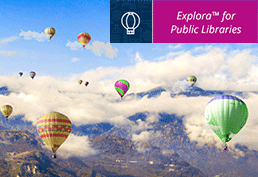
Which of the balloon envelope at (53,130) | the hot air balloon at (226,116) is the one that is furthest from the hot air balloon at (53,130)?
the hot air balloon at (226,116)

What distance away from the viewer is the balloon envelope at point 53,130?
440ft

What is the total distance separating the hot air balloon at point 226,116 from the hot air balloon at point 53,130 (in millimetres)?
61024

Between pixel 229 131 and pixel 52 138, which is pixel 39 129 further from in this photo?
pixel 229 131

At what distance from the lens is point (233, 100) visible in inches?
4279

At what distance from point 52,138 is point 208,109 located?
63.0 metres

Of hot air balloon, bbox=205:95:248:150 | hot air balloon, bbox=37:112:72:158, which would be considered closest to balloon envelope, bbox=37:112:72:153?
hot air balloon, bbox=37:112:72:158

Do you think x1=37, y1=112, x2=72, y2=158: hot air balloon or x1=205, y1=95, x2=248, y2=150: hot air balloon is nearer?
x1=205, y1=95, x2=248, y2=150: hot air balloon

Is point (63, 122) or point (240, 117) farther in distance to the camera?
point (63, 122)

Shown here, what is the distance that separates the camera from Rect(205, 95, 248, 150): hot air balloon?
4168 inches

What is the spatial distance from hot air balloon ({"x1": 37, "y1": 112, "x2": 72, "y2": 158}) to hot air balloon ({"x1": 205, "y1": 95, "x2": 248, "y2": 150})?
2403 inches

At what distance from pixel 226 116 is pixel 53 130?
68.9 m

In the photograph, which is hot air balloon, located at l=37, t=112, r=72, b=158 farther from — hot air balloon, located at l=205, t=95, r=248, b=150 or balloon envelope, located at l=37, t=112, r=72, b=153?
hot air balloon, located at l=205, t=95, r=248, b=150

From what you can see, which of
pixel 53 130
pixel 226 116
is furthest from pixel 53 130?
pixel 226 116

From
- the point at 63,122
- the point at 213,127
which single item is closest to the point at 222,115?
the point at 213,127
